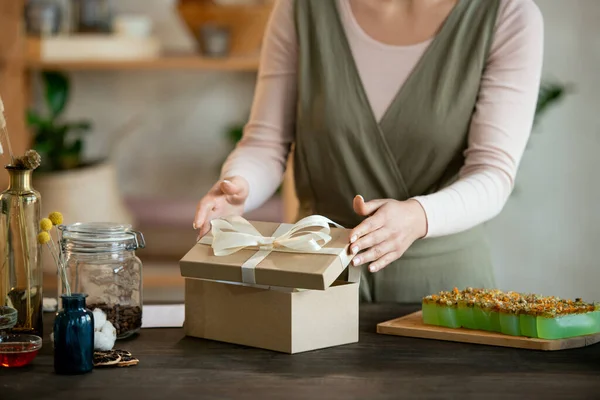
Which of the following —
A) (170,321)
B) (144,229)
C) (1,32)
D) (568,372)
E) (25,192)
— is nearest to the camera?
(568,372)

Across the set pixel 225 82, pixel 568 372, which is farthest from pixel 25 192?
pixel 225 82

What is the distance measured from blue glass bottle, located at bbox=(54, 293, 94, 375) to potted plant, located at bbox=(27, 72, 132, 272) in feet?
6.65

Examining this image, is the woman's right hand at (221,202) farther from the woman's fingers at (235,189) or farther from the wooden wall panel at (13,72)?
the wooden wall panel at (13,72)

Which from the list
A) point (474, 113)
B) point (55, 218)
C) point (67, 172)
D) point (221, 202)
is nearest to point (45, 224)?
point (55, 218)

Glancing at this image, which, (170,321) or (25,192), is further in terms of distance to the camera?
(170,321)

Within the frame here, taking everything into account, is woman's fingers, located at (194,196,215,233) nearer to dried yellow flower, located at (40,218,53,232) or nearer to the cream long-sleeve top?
the cream long-sleeve top

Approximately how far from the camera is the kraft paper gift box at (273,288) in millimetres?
1325

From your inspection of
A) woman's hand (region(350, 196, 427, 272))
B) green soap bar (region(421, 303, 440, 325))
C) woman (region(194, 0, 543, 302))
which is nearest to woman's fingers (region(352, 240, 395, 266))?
woman's hand (region(350, 196, 427, 272))

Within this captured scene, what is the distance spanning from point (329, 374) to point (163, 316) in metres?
0.48

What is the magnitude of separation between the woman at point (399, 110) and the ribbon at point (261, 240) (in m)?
0.29

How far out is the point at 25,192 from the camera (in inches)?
54.0

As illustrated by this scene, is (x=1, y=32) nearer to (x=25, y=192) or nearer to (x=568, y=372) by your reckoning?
(x=25, y=192)

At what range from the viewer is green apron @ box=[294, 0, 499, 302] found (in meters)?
1.83

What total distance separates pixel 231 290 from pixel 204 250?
78mm
